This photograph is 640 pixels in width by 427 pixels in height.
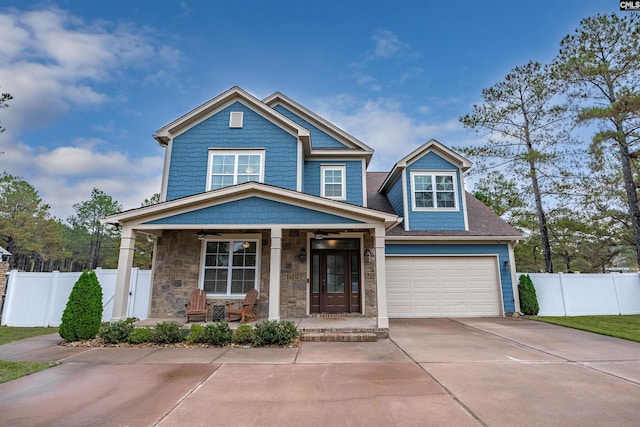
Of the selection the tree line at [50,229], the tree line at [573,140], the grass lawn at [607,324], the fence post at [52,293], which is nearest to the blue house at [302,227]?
the grass lawn at [607,324]

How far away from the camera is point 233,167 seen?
31.8ft

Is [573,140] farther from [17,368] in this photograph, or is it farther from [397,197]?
[17,368]

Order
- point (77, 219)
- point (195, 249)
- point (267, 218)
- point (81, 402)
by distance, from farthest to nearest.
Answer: point (77, 219) → point (195, 249) → point (267, 218) → point (81, 402)

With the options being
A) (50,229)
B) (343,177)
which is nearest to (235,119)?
(343,177)

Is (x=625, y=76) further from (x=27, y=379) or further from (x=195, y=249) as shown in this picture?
(x=27, y=379)

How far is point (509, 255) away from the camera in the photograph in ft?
35.4

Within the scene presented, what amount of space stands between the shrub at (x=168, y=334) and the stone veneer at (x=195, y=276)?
2.03 m

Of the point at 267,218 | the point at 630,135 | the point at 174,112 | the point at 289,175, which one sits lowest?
the point at 267,218

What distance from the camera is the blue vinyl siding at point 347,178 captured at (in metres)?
10.4

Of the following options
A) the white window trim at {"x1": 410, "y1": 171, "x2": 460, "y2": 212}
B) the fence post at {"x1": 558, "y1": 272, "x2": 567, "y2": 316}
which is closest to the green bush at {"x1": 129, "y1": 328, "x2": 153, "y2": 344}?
the white window trim at {"x1": 410, "y1": 171, "x2": 460, "y2": 212}

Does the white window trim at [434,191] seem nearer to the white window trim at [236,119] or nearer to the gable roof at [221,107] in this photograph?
the gable roof at [221,107]

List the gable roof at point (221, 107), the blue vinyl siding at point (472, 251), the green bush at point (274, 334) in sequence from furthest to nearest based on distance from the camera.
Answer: the blue vinyl siding at point (472, 251), the gable roof at point (221, 107), the green bush at point (274, 334)

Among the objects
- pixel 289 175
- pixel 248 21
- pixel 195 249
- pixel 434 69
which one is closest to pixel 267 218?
pixel 289 175

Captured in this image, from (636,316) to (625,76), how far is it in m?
9.19
